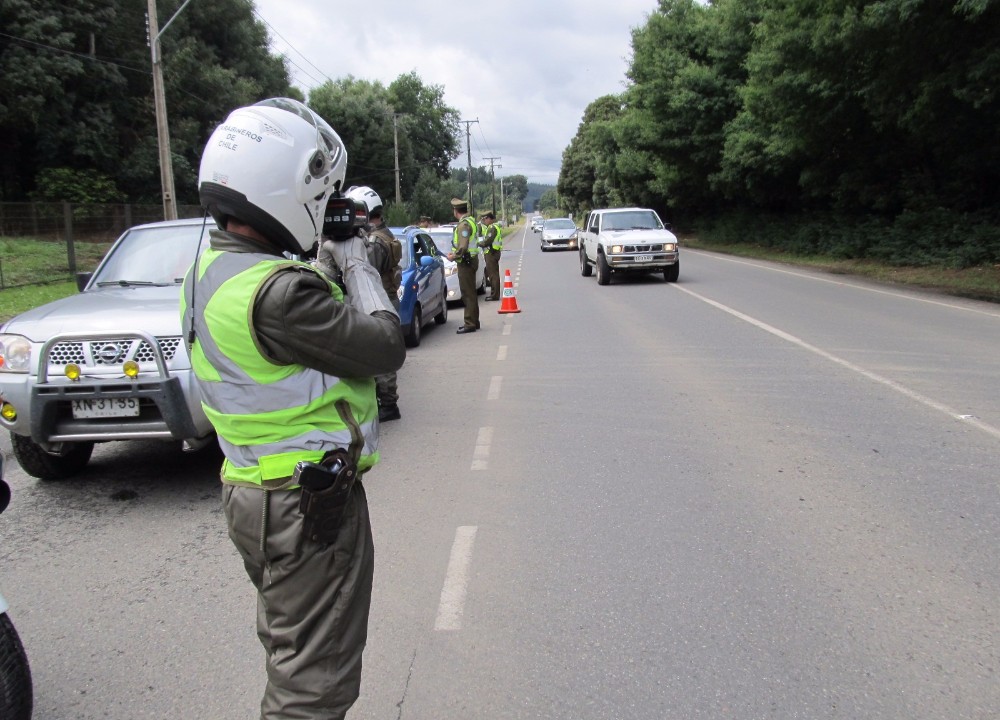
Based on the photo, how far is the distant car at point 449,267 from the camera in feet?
52.2

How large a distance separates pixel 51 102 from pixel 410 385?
31.8 metres

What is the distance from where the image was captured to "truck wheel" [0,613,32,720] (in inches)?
107

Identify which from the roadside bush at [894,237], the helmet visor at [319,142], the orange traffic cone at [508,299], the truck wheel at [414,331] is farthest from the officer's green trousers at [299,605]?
the roadside bush at [894,237]

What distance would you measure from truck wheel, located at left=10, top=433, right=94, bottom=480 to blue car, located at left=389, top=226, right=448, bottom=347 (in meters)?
5.02

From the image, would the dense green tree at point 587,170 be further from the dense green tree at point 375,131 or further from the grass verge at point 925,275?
the grass verge at point 925,275

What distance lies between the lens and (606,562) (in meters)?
4.25

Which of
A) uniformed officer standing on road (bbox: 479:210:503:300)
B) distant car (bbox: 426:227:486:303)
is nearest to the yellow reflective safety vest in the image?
uniformed officer standing on road (bbox: 479:210:503:300)

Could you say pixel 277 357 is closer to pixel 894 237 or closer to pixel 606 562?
pixel 606 562

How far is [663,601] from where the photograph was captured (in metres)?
3.81

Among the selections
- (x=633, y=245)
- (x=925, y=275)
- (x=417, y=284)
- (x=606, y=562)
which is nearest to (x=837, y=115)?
(x=925, y=275)

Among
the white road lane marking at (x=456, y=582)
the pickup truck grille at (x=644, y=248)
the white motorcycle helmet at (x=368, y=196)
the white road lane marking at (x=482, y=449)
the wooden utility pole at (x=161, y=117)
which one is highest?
the wooden utility pole at (x=161, y=117)

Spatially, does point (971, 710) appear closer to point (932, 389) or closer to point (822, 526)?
point (822, 526)

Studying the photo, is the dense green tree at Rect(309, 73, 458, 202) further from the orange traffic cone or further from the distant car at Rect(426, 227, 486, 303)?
the orange traffic cone

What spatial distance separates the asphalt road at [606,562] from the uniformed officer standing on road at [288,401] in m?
1.00
